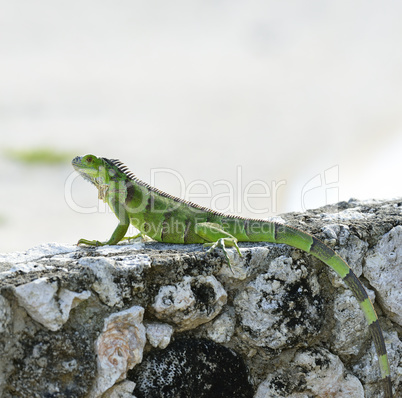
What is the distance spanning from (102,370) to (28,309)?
557mm

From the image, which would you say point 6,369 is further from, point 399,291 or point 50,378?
point 399,291

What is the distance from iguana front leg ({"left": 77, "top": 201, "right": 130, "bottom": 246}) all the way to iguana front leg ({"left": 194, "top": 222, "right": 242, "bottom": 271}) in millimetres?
680

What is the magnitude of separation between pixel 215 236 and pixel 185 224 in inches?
14.2

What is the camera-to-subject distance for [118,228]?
4.30m

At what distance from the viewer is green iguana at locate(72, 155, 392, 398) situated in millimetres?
3646

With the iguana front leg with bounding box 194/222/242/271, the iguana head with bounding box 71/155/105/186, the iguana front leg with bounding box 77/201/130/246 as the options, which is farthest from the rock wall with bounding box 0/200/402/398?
the iguana head with bounding box 71/155/105/186

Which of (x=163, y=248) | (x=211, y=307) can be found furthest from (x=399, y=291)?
(x=163, y=248)

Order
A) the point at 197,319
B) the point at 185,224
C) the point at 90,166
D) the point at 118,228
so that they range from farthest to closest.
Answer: the point at 90,166, the point at 118,228, the point at 185,224, the point at 197,319

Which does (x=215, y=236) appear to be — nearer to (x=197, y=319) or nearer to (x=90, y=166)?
(x=197, y=319)

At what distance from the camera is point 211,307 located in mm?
3332

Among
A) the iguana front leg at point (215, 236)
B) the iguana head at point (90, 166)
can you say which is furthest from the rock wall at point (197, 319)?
the iguana head at point (90, 166)

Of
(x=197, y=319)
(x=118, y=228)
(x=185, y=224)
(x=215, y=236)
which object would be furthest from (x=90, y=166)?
(x=197, y=319)

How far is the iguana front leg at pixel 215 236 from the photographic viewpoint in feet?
11.7

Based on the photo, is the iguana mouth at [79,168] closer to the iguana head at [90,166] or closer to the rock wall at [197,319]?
the iguana head at [90,166]
